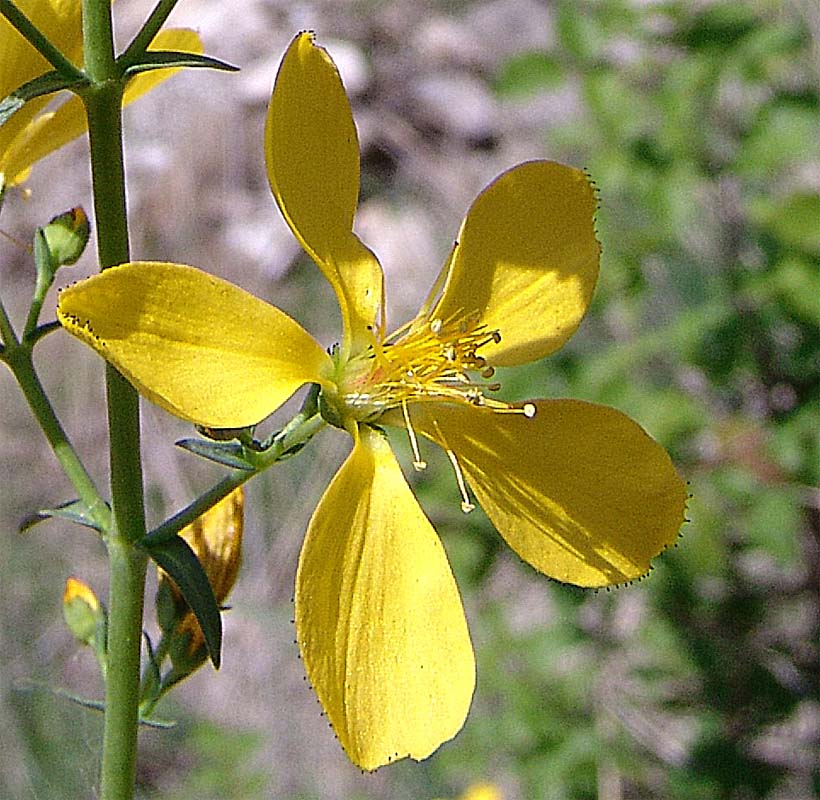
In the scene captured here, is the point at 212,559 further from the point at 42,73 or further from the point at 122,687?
the point at 42,73

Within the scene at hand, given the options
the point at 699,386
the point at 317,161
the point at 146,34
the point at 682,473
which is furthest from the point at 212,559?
the point at 699,386

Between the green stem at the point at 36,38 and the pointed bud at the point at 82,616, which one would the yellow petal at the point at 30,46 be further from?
the pointed bud at the point at 82,616

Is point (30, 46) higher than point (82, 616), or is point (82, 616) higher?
point (30, 46)

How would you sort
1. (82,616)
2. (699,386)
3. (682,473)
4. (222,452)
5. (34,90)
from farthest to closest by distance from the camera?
1. (699,386)
2. (682,473)
3. (82,616)
4. (222,452)
5. (34,90)

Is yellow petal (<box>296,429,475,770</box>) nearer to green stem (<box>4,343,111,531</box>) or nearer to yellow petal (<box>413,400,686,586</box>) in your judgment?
yellow petal (<box>413,400,686,586</box>)

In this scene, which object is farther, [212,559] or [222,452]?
[212,559]

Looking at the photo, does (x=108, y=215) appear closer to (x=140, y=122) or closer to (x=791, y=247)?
(x=791, y=247)
